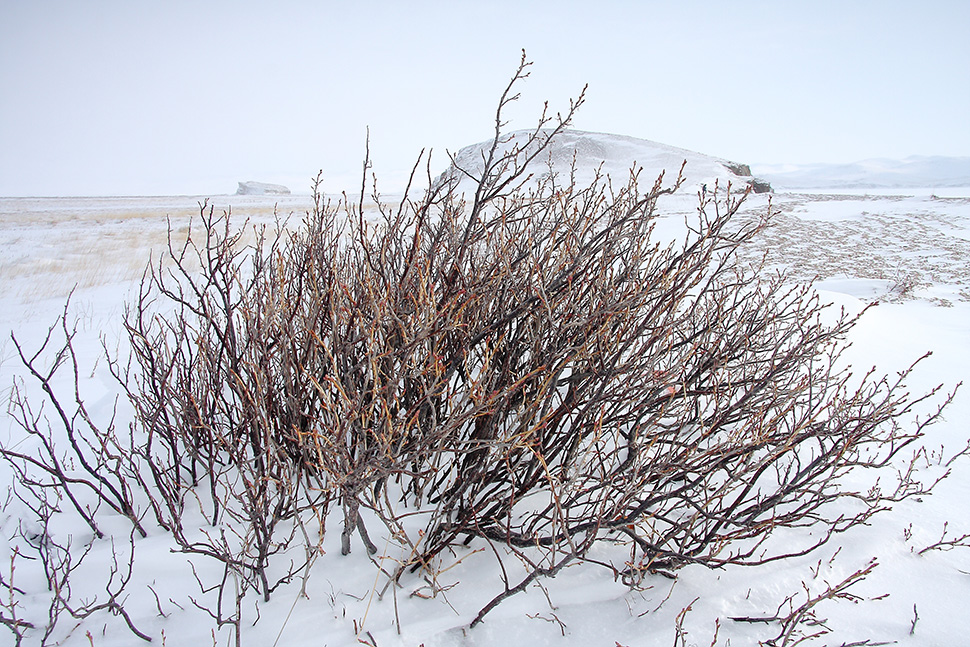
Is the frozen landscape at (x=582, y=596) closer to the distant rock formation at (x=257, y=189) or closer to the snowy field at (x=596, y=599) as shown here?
the snowy field at (x=596, y=599)

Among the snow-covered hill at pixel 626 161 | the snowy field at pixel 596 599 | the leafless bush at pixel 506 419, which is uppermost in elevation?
the snow-covered hill at pixel 626 161

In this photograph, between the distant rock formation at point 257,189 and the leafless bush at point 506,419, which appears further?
the distant rock formation at point 257,189

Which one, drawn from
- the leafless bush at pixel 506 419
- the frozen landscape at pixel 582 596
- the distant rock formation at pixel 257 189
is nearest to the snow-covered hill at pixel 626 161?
the leafless bush at pixel 506 419

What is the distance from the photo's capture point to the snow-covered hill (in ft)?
81.1

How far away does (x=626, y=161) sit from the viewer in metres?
28.8

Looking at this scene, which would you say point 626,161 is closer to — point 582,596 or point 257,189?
point 582,596

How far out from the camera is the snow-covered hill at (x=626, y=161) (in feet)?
81.1

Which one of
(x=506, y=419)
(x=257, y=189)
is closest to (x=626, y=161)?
(x=506, y=419)

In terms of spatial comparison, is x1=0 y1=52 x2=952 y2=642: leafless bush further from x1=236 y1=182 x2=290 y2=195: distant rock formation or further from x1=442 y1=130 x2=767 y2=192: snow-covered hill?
x1=236 y1=182 x2=290 y2=195: distant rock formation

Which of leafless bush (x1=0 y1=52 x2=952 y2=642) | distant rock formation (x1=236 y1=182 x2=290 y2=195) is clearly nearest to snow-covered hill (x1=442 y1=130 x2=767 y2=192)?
leafless bush (x1=0 y1=52 x2=952 y2=642)

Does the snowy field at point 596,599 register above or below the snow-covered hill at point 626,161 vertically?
below

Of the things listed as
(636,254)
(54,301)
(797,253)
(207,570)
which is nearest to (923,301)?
(797,253)

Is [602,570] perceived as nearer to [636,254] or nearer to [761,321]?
[636,254]

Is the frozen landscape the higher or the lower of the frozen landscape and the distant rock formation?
the lower
